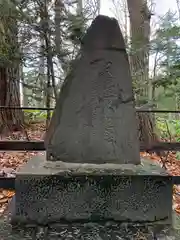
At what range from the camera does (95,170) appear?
190cm

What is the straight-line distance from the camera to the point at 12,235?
67.2 inches

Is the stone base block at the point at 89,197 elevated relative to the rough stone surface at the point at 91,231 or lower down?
elevated

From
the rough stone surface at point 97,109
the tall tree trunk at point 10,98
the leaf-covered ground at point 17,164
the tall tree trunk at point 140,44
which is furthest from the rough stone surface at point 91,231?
A: the tall tree trunk at point 10,98

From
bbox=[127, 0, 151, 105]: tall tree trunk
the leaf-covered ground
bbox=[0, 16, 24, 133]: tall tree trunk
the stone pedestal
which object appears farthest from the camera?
bbox=[0, 16, 24, 133]: tall tree trunk

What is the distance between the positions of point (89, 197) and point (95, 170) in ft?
0.62

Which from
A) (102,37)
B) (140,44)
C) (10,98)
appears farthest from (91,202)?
(10,98)

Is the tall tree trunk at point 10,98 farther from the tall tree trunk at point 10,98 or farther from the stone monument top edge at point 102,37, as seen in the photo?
the stone monument top edge at point 102,37

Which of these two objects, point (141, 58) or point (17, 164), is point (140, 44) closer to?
point (141, 58)

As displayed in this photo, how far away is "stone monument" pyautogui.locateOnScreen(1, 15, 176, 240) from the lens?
5.86 ft

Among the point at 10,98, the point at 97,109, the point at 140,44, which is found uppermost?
the point at 140,44

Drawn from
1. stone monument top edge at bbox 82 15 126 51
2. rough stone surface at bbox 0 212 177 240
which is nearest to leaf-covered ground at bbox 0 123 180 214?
rough stone surface at bbox 0 212 177 240

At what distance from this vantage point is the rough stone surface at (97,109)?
2020 millimetres

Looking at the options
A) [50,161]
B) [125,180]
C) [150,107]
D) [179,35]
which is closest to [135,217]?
[125,180]

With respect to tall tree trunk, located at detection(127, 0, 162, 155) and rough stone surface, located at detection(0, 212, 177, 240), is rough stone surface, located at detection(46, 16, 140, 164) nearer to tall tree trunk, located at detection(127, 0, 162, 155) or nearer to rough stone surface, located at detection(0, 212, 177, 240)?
rough stone surface, located at detection(0, 212, 177, 240)
